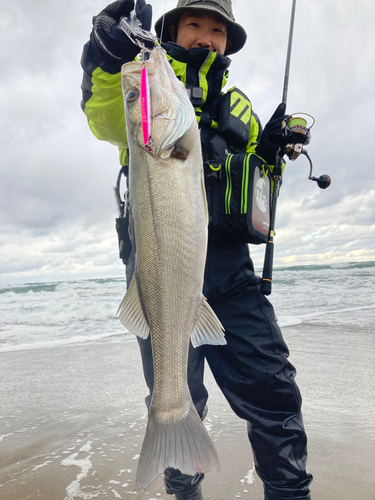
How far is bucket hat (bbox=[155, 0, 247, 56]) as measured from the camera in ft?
7.28

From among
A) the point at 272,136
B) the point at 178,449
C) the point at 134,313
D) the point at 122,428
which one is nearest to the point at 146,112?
the point at 134,313

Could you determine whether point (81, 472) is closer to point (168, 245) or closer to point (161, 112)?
point (168, 245)

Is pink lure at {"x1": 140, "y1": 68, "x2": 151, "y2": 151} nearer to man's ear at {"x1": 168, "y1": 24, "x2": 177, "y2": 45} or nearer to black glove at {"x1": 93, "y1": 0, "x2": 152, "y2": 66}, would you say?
black glove at {"x1": 93, "y1": 0, "x2": 152, "y2": 66}

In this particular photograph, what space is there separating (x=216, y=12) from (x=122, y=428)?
132 inches

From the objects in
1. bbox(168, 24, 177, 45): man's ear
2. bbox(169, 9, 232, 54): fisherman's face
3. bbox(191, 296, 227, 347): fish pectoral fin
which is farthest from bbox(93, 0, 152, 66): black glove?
bbox(191, 296, 227, 347): fish pectoral fin

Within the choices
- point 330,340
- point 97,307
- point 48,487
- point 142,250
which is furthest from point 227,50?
point 97,307

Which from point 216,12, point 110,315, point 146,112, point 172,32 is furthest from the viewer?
point 110,315

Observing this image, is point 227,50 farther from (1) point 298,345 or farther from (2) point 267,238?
→ (1) point 298,345

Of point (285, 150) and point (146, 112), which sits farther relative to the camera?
point (285, 150)

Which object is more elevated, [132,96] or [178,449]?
[132,96]

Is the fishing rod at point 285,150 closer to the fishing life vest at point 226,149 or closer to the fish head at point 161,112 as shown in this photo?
the fishing life vest at point 226,149

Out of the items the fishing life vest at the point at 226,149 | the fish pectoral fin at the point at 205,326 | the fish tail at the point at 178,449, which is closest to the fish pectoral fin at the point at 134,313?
the fish pectoral fin at the point at 205,326

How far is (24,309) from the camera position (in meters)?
13.0

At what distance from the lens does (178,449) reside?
1.47 metres
